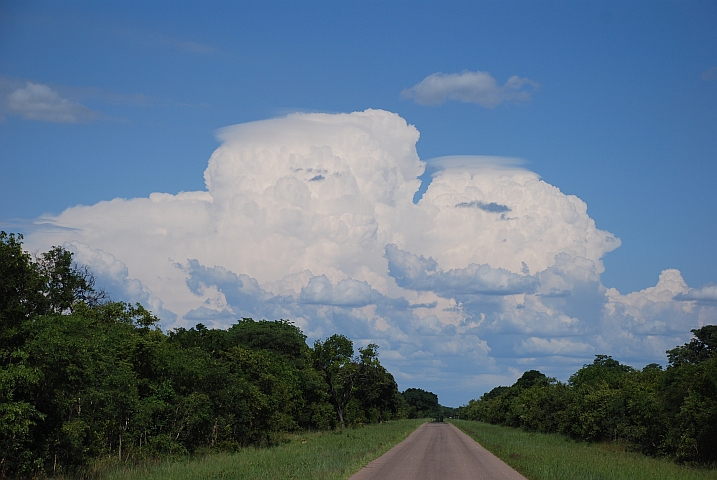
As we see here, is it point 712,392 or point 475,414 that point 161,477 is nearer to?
point 712,392

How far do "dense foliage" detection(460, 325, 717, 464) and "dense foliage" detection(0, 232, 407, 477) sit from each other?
23.8 meters

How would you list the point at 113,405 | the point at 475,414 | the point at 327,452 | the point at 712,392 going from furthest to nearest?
the point at 475,414 → the point at 327,452 → the point at 712,392 → the point at 113,405

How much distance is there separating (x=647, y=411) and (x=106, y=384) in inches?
1189

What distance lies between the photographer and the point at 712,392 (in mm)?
34094

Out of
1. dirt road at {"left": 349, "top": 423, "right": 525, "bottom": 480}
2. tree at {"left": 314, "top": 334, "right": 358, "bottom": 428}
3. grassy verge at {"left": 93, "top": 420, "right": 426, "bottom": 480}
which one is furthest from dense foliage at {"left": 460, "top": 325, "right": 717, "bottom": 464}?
tree at {"left": 314, "top": 334, "right": 358, "bottom": 428}

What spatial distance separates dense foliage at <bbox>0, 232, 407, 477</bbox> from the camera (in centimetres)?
2264

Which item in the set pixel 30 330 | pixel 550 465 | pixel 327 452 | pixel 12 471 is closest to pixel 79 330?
pixel 30 330

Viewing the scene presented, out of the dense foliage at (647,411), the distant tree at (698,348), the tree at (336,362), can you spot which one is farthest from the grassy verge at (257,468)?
the distant tree at (698,348)

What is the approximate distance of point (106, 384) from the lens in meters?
27.7

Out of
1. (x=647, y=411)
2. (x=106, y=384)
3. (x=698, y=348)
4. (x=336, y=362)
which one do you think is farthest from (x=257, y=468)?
(x=698, y=348)

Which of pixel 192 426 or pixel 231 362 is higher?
pixel 231 362

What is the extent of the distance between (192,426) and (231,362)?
894 cm

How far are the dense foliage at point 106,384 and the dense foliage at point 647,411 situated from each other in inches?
936

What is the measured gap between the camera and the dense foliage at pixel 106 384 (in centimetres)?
2264
